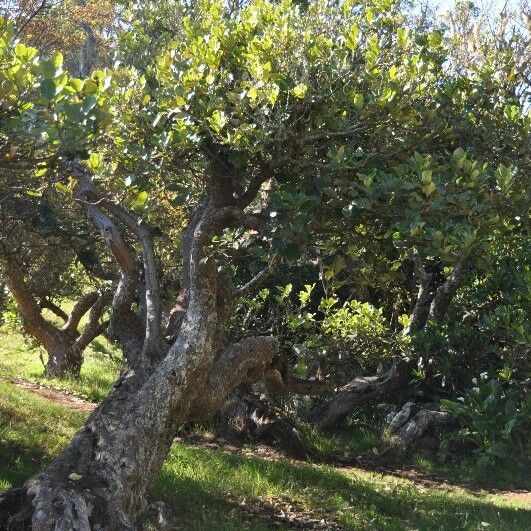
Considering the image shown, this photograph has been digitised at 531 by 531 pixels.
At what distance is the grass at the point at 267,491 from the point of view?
7396mm

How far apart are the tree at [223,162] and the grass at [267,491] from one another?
1.10 meters

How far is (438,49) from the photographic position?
6.79m

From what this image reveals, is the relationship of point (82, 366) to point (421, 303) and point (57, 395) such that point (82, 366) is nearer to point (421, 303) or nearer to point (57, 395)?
point (57, 395)

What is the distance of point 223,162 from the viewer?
22.0 ft

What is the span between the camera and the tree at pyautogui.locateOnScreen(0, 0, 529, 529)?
5.56 metres

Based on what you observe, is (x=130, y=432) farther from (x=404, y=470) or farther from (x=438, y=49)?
(x=404, y=470)

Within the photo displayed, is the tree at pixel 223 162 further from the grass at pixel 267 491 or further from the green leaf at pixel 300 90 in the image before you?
the grass at pixel 267 491

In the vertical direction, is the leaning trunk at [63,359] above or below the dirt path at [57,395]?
above

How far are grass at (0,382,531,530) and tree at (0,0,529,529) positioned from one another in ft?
3.62

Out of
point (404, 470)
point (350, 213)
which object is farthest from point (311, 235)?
point (404, 470)

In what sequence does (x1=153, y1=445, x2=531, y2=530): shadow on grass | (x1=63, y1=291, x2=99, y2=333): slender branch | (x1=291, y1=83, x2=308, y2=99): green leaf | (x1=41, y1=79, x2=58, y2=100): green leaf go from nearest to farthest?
1. (x1=41, y1=79, x2=58, y2=100): green leaf
2. (x1=291, y1=83, x2=308, y2=99): green leaf
3. (x1=153, y1=445, x2=531, y2=530): shadow on grass
4. (x1=63, y1=291, x2=99, y2=333): slender branch

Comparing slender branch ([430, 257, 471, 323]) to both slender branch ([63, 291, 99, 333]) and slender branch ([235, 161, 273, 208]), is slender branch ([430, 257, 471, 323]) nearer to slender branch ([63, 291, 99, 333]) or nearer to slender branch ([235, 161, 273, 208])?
slender branch ([235, 161, 273, 208])

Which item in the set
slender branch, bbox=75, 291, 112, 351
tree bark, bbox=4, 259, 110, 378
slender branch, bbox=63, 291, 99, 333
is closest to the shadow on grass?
slender branch, bbox=75, 291, 112, 351

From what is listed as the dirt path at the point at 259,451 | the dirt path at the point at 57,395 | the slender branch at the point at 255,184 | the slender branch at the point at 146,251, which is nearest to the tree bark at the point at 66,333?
the dirt path at the point at 57,395
